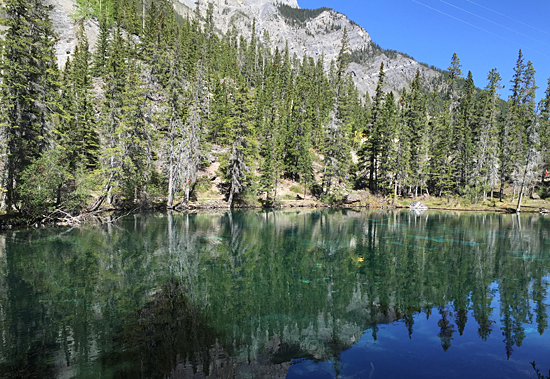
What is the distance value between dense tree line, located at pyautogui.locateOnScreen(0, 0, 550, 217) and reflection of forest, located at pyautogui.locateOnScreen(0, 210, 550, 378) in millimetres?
9791

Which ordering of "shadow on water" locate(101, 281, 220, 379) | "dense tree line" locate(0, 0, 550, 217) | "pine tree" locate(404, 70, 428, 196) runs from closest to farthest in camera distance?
1. "shadow on water" locate(101, 281, 220, 379)
2. "dense tree line" locate(0, 0, 550, 217)
3. "pine tree" locate(404, 70, 428, 196)

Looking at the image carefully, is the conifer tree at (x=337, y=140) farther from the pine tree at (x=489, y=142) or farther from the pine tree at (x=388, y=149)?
the pine tree at (x=489, y=142)

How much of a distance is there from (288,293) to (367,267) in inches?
240

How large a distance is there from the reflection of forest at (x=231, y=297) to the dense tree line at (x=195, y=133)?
979cm

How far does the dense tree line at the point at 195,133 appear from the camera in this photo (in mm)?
26359

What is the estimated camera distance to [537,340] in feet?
30.5

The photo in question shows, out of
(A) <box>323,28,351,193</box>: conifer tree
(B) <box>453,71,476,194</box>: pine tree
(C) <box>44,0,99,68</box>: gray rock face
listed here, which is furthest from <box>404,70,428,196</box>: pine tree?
(C) <box>44,0,99,68</box>: gray rock face

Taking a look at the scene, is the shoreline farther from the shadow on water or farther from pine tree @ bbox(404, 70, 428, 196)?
the shadow on water

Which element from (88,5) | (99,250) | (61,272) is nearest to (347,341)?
(61,272)

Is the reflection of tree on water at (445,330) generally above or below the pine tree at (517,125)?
below

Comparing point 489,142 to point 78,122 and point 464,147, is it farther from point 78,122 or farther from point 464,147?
point 78,122

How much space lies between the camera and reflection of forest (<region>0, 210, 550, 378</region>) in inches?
311

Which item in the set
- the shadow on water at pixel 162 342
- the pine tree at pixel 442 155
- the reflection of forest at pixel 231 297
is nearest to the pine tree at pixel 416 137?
the pine tree at pixel 442 155

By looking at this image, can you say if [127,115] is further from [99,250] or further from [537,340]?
[537,340]
